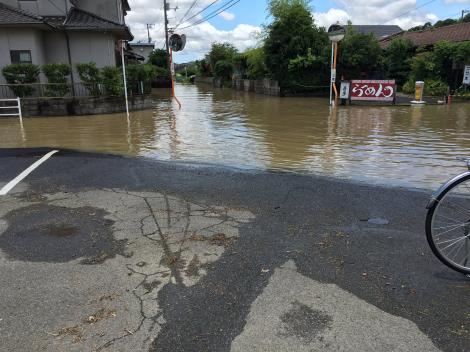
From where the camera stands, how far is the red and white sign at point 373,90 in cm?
2055

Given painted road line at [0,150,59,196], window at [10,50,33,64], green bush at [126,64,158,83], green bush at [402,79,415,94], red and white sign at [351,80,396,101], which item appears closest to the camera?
painted road line at [0,150,59,196]

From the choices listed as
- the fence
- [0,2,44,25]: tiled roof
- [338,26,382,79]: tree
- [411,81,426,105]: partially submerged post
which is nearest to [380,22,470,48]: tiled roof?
[338,26,382,79]: tree

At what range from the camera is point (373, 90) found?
69.0 feet

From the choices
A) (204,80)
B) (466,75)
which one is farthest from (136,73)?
(204,80)

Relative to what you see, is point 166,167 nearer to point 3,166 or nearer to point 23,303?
point 3,166

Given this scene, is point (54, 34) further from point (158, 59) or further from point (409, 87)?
point (158, 59)

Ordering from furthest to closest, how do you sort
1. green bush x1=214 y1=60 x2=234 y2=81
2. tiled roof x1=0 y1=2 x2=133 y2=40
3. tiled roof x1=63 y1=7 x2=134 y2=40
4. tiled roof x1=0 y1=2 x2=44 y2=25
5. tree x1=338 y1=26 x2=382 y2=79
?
1. green bush x1=214 y1=60 x2=234 y2=81
2. tree x1=338 y1=26 x2=382 y2=79
3. tiled roof x1=63 y1=7 x2=134 y2=40
4. tiled roof x1=0 y1=2 x2=133 y2=40
5. tiled roof x1=0 y1=2 x2=44 y2=25

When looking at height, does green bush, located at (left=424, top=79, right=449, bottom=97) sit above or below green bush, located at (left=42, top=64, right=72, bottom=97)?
below

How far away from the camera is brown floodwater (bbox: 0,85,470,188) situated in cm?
815

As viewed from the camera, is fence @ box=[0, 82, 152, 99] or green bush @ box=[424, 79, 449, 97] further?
green bush @ box=[424, 79, 449, 97]

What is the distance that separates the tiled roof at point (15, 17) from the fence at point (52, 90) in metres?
2.71

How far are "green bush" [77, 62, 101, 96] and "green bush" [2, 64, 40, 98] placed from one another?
188cm

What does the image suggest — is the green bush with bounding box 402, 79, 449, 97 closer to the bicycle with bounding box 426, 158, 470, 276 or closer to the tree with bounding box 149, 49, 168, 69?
the bicycle with bounding box 426, 158, 470, 276

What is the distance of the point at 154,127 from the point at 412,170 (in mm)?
8789
